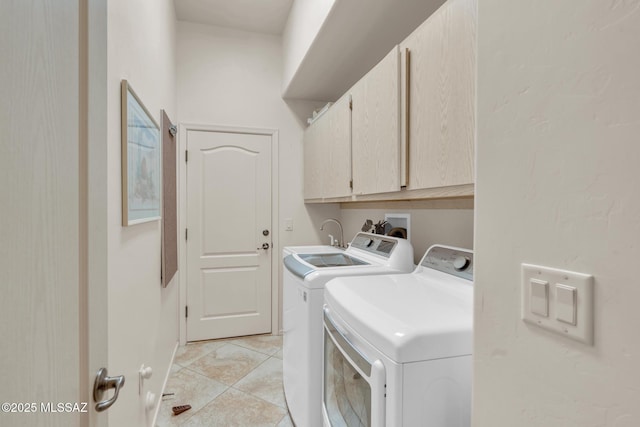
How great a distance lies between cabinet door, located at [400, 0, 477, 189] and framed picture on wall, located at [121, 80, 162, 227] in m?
1.20

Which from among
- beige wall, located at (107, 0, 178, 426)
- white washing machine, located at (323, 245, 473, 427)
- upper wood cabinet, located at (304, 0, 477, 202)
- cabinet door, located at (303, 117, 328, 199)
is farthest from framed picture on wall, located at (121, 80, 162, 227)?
cabinet door, located at (303, 117, 328, 199)

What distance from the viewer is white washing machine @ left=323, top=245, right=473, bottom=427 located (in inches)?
33.9

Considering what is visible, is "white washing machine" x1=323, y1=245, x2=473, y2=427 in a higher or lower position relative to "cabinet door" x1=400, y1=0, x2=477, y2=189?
lower

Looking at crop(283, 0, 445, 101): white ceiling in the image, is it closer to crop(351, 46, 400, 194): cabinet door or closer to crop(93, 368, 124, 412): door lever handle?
crop(351, 46, 400, 194): cabinet door

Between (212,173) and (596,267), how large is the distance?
9.88ft

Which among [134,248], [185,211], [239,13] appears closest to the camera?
[134,248]

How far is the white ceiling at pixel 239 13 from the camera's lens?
2680 millimetres

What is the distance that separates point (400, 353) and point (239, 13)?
307 centimetres

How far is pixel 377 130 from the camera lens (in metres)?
1.66

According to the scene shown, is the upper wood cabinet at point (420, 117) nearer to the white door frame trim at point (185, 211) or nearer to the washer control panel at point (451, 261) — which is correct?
the washer control panel at point (451, 261)

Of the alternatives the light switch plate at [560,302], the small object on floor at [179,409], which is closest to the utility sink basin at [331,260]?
the small object on floor at [179,409]

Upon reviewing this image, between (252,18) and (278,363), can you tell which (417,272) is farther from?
(252,18)

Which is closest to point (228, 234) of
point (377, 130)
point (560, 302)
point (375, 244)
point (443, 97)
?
point (375, 244)

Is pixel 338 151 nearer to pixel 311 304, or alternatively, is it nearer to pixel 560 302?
pixel 311 304
